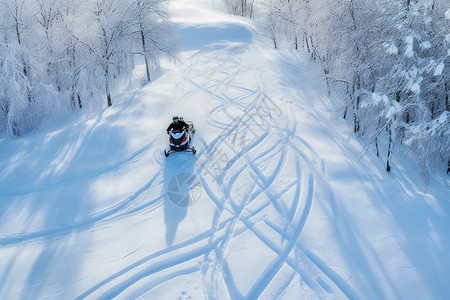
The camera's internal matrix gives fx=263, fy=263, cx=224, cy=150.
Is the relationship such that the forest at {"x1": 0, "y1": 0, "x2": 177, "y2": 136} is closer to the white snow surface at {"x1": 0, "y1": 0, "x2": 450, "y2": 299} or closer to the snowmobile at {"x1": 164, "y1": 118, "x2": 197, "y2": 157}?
the white snow surface at {"x1": 0, "y1": 0, "x2": 450, "y2": 299}

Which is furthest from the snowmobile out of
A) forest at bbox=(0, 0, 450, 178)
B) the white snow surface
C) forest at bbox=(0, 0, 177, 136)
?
forest at bbox=(0, 0, 177, 136)

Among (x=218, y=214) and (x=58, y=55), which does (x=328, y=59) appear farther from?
(x=58, y=55)

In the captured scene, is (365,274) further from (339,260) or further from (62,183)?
(62,183)

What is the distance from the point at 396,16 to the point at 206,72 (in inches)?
504

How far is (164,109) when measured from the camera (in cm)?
1338

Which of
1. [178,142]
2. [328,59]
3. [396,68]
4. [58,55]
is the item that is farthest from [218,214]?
[58,55]

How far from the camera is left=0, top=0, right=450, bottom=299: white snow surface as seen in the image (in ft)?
18.2

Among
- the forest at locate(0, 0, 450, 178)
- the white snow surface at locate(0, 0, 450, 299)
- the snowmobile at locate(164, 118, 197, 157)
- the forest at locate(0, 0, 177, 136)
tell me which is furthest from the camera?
the forest at locate(0, 0, 177, 136)

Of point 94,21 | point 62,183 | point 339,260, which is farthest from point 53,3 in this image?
point 339,260

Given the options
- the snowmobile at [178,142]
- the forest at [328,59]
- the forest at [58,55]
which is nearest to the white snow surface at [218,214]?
the snowmobile at [178,142]

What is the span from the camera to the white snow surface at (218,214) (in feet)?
18.2

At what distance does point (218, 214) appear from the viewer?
718 centimetres

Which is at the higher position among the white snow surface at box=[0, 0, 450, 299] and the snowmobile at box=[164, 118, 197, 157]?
the snowmobile at box=[164, 118, 197, 157]

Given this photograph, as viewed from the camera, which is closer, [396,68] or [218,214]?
[218,214]
